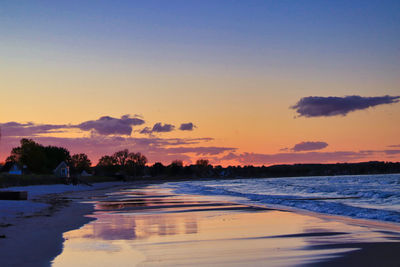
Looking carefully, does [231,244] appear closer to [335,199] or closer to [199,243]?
[199,243]

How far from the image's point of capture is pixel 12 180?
63938 millimetres

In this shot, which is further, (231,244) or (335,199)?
(335,199)

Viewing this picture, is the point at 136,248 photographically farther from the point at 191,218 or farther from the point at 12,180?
the point at 12,180

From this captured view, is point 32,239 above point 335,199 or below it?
above

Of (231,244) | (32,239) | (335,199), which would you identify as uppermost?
(32,239)

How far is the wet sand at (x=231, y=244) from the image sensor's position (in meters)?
9.66

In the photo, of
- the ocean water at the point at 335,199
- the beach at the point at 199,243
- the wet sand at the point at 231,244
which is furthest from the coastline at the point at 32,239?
the ocean water at the point at 335,199

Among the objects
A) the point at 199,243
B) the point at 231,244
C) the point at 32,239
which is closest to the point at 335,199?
the point at 231,244

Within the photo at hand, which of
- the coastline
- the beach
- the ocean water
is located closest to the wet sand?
the beach

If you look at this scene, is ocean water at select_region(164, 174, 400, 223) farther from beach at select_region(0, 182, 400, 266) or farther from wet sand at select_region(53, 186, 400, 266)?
beach at select_region(0, 182, 400, 266)

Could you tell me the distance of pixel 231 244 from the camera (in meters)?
12.1

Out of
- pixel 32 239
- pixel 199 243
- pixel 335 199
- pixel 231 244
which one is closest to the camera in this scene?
pixel 231 244

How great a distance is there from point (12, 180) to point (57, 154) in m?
88.3

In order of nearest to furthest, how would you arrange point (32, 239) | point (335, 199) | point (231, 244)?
1. point (231, 244)
2. point (32, 239)
3. point (335, 199)
